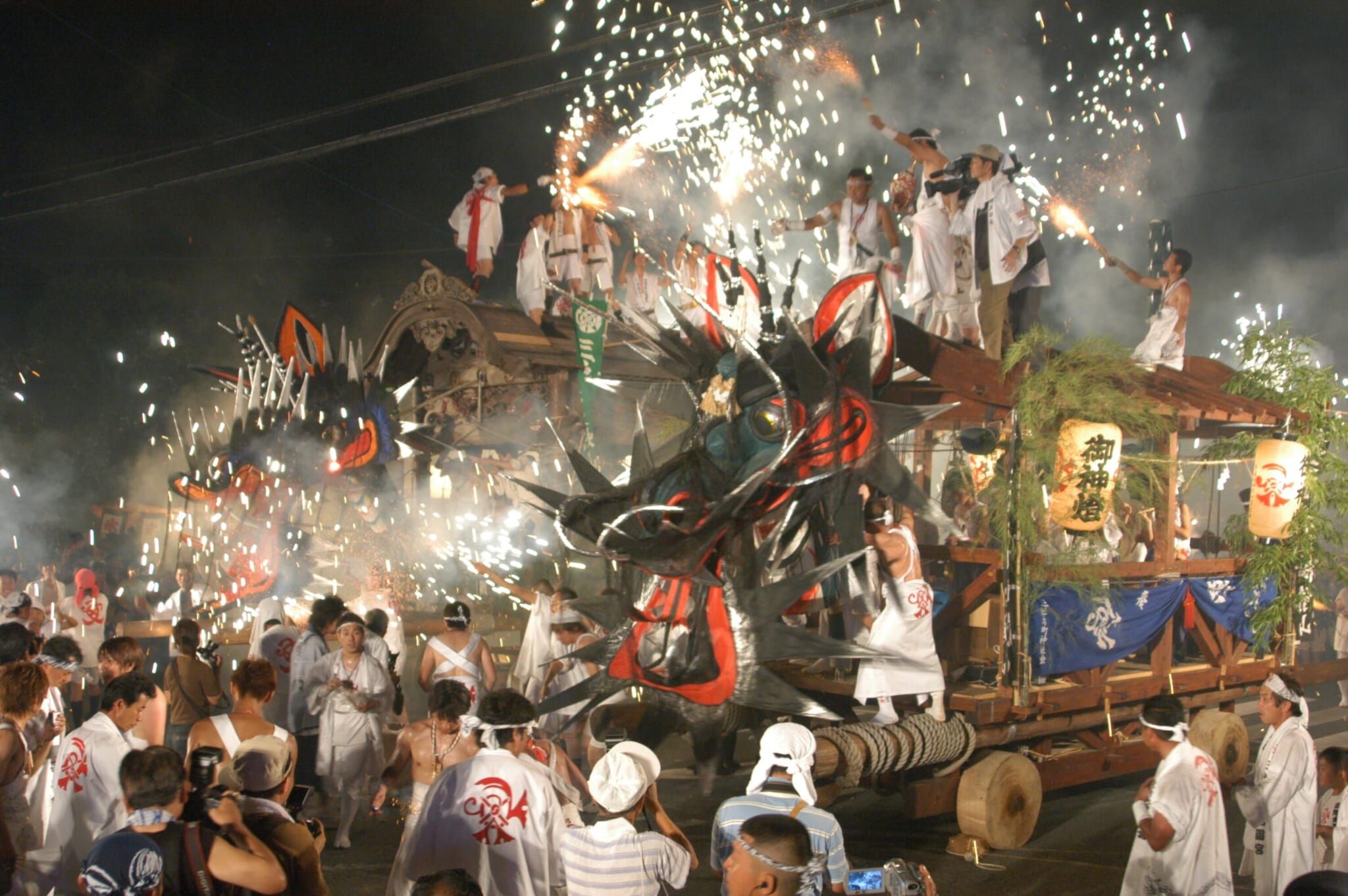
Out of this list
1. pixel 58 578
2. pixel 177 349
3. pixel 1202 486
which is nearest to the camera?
pixel 1202 486

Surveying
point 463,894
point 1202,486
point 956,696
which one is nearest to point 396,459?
point 956,696

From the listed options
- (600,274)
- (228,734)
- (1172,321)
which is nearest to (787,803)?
(228,734)

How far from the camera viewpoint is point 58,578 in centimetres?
1485

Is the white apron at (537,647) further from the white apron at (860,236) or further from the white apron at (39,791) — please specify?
the white apron at (860,236)

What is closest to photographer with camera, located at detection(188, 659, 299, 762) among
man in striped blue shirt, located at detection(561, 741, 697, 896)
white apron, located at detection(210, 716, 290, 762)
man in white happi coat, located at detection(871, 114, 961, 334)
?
white apron, located at detection(210, 716, 290, 762)

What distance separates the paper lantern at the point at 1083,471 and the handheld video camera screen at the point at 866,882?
5590mm

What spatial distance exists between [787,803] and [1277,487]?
8439 mm

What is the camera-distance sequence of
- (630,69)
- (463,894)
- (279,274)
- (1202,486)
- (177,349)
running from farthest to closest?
(279,274) → (177,349) → (1202,486) → (630,69) → (463,894)

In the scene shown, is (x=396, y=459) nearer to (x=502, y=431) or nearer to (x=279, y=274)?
(x=502, y=431)

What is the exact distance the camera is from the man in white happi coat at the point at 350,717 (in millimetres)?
7445

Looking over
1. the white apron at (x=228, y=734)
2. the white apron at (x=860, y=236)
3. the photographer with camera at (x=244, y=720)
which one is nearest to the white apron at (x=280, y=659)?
the photographer with camera at (x=244, y=720)

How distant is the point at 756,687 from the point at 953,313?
5197 mm

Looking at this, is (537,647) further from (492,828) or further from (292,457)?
(292,457)

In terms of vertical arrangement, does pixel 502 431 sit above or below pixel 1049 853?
above
